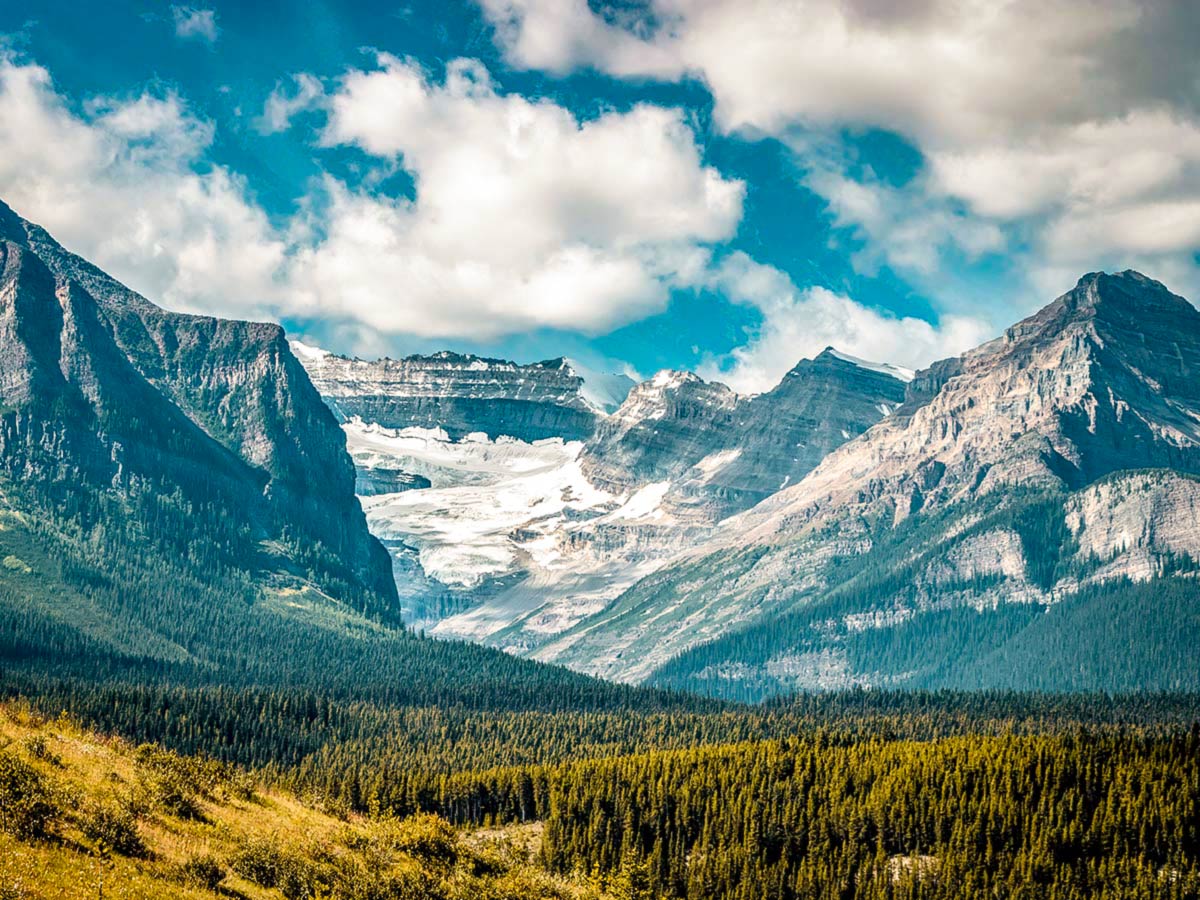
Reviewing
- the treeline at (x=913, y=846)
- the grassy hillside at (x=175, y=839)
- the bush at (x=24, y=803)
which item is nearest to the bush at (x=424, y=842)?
the grassy hillside at (x=175, y=839)

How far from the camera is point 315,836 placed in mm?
100375

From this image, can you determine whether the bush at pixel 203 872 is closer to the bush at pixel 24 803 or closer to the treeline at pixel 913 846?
the bush at pixel 24 803

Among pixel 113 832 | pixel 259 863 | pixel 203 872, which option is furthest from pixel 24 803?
pixel 259 863

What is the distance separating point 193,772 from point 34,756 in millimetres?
17218

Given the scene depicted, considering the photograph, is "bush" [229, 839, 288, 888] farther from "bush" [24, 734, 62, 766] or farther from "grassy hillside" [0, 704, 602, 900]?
"bush" [24, 734, 62, 766]

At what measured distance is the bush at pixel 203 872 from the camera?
75062 millimetres

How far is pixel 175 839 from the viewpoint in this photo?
81188mm

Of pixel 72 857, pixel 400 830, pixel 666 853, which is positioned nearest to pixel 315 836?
pixel 400 830

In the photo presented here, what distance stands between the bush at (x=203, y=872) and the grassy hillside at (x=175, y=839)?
75mm

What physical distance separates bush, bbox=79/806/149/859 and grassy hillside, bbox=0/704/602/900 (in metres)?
0.08

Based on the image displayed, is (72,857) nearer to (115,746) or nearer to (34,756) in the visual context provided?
(34,756)

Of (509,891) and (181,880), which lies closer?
(181,880)

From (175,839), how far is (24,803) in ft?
42.5

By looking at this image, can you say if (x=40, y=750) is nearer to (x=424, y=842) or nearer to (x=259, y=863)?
(x=259, y=863)
